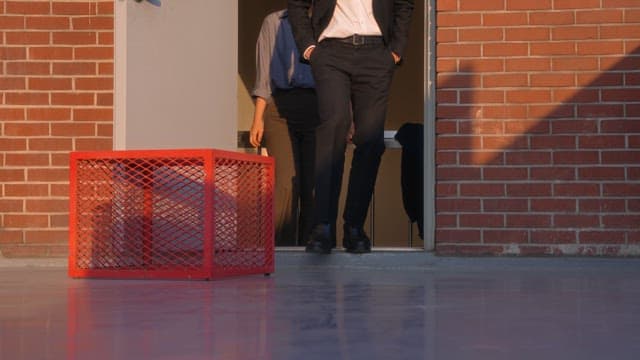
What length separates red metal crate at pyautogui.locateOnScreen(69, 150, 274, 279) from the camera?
19.5 feet

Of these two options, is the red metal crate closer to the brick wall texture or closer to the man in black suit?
the man in black suit

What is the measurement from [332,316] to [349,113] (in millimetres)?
2574

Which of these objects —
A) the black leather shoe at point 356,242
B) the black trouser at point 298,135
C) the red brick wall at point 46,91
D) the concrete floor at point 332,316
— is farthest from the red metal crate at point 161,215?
the black trouser at point 298,135

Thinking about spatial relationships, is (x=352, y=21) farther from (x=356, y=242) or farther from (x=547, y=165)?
(x=547, y=165)

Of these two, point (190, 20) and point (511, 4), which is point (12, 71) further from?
point (511, 4)

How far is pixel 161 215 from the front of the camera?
6.22 metres

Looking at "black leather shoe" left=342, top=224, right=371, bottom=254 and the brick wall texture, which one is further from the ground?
the brick wall texture

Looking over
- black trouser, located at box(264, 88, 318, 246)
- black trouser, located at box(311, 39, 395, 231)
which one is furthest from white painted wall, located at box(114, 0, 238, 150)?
black trouser, located at box(311, 39, 395, 231)

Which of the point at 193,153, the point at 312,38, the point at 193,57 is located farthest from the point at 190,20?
the point at 193,153

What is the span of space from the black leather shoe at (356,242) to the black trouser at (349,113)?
0.04 meters

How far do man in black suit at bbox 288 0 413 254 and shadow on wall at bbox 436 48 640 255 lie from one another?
53cm

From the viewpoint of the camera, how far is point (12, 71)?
23.7ft

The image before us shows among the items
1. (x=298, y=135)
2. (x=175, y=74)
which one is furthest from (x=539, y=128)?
(x=175, y=74)

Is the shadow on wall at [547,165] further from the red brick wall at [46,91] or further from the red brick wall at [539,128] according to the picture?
the red brick wall at [46,91]
